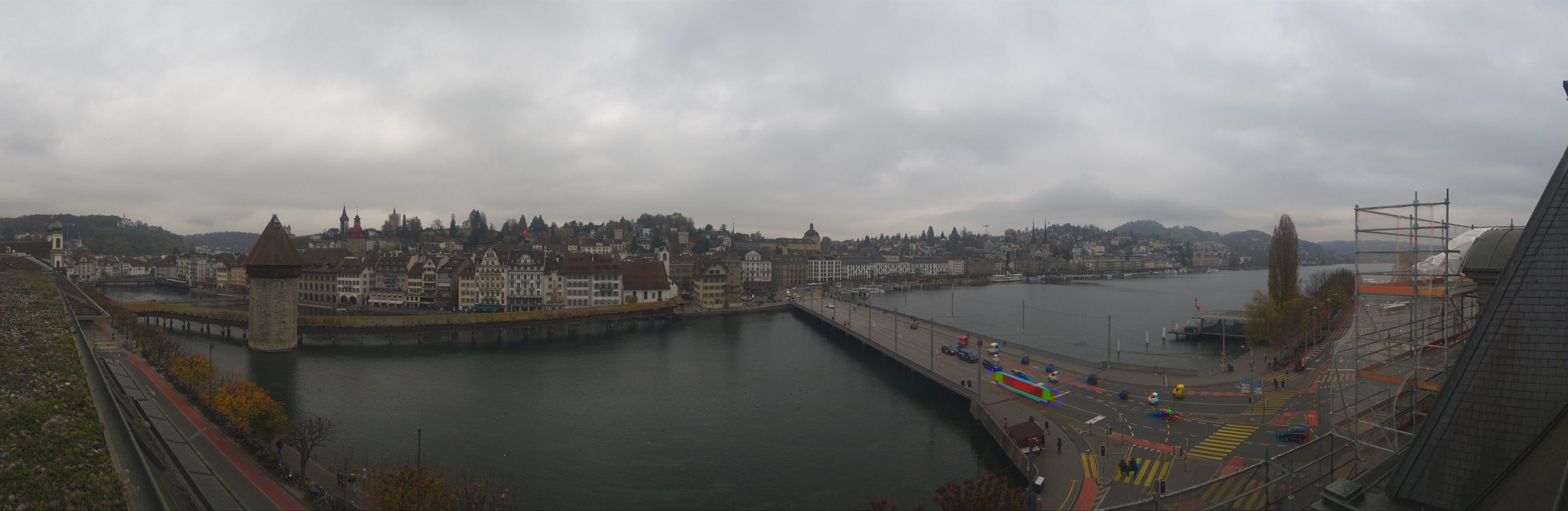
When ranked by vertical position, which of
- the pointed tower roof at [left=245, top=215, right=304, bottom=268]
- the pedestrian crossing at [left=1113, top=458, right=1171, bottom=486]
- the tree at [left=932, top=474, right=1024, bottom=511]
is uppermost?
the pointed tower roof at [left=245, top=215, right=304, bottom=268]

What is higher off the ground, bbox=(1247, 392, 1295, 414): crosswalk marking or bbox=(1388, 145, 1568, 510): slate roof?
bbox=(1388, 145, 1568, 510): slate roof

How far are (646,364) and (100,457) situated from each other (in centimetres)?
2275

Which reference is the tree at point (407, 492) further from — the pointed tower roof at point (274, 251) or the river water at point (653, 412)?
the pointed tower roof at point (274, 251)

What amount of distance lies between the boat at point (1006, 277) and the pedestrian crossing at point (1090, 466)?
3973 inches

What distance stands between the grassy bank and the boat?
11219cm

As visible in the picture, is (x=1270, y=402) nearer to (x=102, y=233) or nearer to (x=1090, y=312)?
(x=1090, y=312)

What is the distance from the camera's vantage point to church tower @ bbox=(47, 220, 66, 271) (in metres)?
48.9

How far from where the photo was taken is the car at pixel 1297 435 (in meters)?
14.8

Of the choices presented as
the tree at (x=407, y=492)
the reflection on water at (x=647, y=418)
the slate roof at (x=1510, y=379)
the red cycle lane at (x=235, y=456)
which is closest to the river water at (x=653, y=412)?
the reflection on water at (x=647, y=418)

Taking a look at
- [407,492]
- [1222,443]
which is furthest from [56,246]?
[1222,443]

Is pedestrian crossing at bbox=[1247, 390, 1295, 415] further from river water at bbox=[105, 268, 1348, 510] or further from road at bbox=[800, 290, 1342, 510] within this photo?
river water at bbox=[105, 268, 1348, 510]

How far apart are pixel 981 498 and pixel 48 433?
38.2 feet

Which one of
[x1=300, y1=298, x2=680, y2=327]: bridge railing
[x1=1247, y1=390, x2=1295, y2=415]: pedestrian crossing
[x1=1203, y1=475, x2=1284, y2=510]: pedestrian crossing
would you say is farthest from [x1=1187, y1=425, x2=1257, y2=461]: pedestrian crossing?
[x1=300, y1=298, x2=680, y2=327]: bridge railing

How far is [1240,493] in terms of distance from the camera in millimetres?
11453
